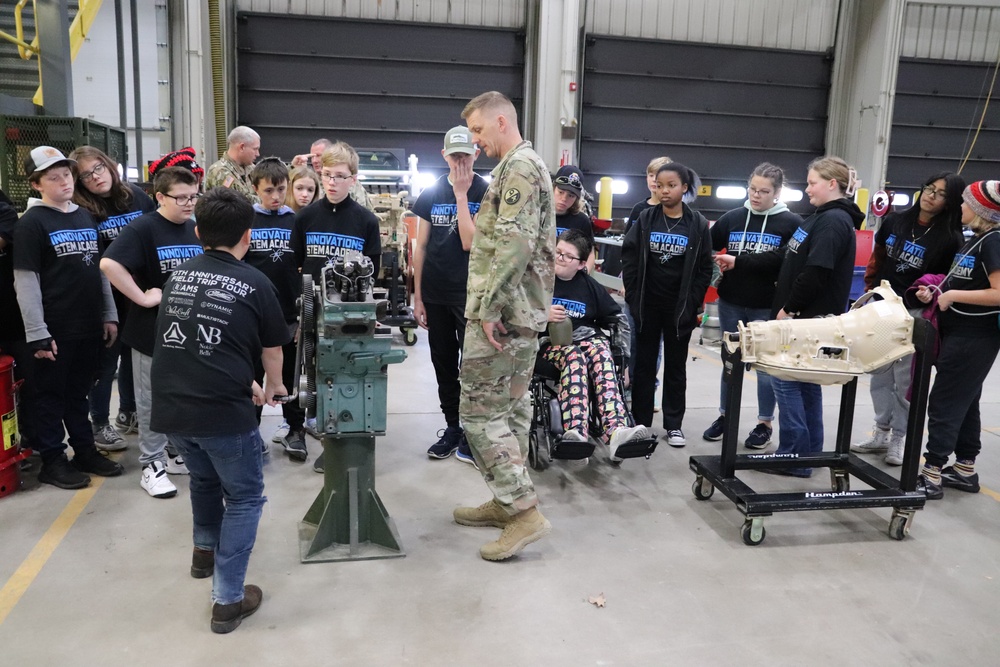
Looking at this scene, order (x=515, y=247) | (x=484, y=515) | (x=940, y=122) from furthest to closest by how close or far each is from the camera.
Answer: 1. (x=940, y=122)
2. (x=484, y=515)
3. (x=515, y=247)

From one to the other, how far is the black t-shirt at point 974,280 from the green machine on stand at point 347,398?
263cm

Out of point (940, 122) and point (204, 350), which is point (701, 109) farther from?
point (204, 350)

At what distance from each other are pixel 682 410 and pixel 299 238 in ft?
7.69

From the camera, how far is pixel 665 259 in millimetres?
3932

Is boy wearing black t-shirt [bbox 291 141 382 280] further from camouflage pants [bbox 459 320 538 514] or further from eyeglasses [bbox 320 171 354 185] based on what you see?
camouflage pants [bbox 459 320 538 514]

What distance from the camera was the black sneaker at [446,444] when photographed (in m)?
3.80

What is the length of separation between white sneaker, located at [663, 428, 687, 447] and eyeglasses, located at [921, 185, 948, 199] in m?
1.76

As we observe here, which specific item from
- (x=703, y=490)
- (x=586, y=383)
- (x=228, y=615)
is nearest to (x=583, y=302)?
(x=586, y=383)

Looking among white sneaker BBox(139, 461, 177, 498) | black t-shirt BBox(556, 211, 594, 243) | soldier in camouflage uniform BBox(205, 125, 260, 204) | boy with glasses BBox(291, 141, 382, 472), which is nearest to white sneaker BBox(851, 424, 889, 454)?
black t-shirt BBox(556, 211, 594, 243)

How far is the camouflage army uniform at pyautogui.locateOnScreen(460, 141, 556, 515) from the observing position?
8.02 ft

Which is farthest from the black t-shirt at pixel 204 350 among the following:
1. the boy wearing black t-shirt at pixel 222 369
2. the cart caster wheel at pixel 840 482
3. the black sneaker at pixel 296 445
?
the cart caster wheel at pixel 840 482

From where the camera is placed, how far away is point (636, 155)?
10984 millimetres

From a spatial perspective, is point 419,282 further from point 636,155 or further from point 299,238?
point 636,155

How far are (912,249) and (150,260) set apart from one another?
12.0 ft
